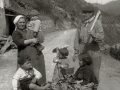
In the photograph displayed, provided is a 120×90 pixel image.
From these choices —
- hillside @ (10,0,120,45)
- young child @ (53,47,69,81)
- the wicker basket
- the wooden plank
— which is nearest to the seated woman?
the wicker basket

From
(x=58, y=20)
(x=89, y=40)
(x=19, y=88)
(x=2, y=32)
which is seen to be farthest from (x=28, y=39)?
(x=58, y=20)

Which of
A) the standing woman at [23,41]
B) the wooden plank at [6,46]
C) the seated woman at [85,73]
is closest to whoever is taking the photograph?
the seated woman at [85,73]

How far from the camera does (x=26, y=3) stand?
83.8ft

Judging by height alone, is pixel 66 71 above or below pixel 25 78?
below

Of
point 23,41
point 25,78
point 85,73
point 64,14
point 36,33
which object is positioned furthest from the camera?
point 64,14

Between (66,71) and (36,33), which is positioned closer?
(36,33)

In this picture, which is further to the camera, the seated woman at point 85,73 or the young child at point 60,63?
the young child at point 60,63

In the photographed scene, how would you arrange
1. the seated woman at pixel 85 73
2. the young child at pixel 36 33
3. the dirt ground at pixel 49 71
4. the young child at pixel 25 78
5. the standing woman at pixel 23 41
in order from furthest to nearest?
the dirt ground at pixel 49 71 < the young child at pixel 36 33 < the standing woman at pixel 23 41 < the seated woman at pixel 85 73 < the young child at pixel 25 78

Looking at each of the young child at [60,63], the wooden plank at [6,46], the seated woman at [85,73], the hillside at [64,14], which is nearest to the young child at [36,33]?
the young child at [60,63]

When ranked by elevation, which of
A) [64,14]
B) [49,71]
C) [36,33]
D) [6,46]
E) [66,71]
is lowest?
[49,71]

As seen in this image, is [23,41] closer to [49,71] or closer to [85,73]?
[85,73]

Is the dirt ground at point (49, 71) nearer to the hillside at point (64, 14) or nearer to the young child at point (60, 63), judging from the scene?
the young child at point (60, 63)

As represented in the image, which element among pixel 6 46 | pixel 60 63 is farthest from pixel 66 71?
pixel 6 46

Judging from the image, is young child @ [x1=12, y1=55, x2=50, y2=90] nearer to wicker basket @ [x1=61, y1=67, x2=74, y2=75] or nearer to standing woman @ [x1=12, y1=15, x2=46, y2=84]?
standing woman @ [x1=12, y1=15, x2=46, y2=84]
